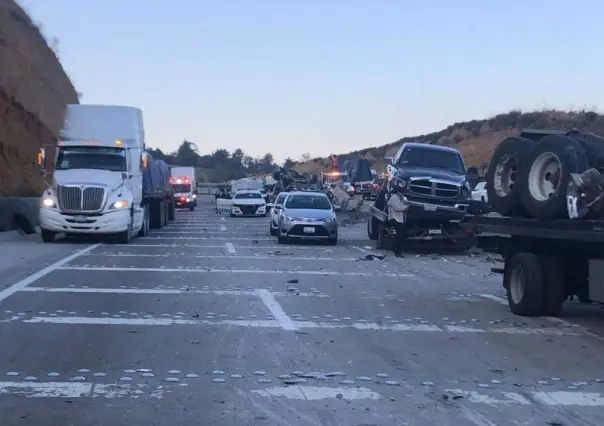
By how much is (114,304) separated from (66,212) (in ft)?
42.1

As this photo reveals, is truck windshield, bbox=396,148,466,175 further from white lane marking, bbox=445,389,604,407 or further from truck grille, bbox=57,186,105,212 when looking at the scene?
white lane marking, bbox=445,389,604,407

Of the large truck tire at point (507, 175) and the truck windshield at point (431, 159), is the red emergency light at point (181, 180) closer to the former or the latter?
the truck windshield at point (431, 159)

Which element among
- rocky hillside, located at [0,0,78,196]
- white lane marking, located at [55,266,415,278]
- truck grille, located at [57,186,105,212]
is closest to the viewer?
white lane marking, located at [55,266,415,278]

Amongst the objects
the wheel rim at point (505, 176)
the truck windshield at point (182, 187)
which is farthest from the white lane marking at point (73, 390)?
the truck windshield at point (182, 187)

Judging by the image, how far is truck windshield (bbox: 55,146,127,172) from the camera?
87.2 feet

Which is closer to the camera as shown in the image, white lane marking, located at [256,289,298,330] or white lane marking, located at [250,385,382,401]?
white lane marking, located at [250,385,382,401]

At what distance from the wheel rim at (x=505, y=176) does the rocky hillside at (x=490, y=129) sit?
5759 cm

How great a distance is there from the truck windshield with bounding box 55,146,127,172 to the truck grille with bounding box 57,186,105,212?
1452mm

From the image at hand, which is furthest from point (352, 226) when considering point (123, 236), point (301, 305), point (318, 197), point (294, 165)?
point (294, 165)

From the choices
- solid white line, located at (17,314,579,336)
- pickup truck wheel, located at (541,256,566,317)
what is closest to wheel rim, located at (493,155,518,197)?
pickup truck wheel, located at (541,256,566,317)

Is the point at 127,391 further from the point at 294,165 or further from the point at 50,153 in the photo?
the point at 294,165

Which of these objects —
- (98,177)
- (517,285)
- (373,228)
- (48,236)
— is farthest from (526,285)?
(48,236)

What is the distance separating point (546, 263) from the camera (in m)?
12.0

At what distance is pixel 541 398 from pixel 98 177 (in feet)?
65.6
